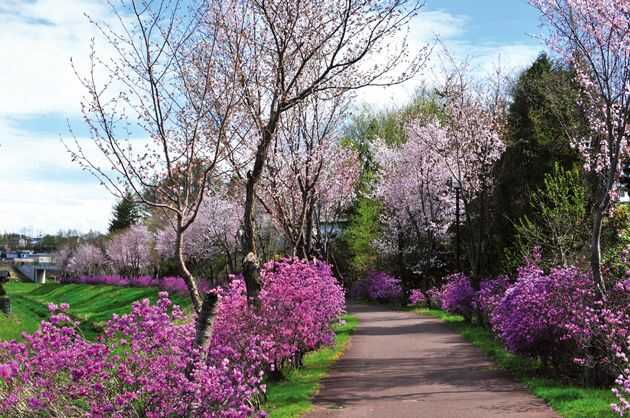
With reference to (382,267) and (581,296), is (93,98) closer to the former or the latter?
(581,296)

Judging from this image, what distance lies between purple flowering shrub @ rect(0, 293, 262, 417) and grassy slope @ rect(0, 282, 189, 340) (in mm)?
19644

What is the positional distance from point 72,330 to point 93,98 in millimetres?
4046

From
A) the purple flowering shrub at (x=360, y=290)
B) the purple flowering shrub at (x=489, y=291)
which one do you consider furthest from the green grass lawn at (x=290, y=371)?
the purple flowering shrub at (x=360, y=290)

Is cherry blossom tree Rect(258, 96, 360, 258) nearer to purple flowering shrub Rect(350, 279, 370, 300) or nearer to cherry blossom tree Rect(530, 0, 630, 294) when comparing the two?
cherry blossom tree Rect(530, 0, 630, 294)

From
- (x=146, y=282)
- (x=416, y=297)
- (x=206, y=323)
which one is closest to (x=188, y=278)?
(x=206, y=323)

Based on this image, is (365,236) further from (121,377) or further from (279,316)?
(121,377)

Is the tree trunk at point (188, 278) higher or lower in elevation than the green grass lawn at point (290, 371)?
higher

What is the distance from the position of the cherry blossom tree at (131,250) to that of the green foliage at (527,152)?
148 feet

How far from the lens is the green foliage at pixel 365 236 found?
145ft

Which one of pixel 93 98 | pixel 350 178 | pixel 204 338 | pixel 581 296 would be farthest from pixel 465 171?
pixel 204 338

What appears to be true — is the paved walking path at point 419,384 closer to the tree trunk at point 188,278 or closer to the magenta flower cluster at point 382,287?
the tree trunk at point 188,278

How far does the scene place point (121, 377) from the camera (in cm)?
624

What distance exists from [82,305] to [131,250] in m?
16.0

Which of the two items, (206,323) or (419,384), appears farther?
(419,384)
